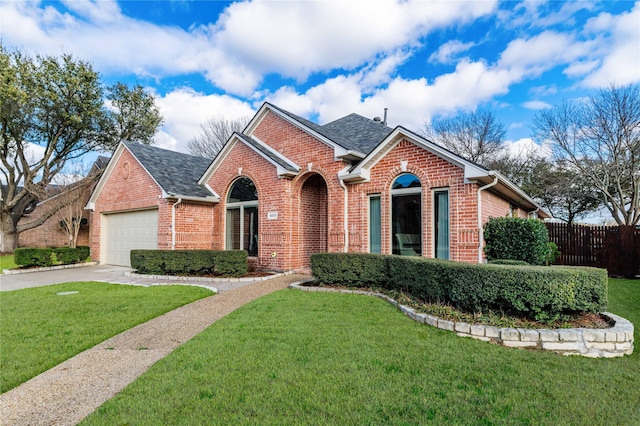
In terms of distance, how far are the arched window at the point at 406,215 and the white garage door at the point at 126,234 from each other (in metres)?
10.0

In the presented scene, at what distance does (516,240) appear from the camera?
9.20m

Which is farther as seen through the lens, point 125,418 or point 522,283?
point 522,283

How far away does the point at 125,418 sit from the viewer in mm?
3059

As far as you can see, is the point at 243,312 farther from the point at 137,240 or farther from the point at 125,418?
the point at 137,240

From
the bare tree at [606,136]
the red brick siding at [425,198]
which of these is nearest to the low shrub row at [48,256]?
the red brick siding at [425,198]

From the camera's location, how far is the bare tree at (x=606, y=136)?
18438mm

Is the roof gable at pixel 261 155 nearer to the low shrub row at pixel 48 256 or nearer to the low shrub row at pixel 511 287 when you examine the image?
the low shrub row at pixel 511 287

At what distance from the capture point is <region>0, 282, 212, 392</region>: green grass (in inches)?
183

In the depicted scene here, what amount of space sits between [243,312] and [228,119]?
103ft

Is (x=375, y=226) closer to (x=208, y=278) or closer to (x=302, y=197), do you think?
(x=302, y=197)

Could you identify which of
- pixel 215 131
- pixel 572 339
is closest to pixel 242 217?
pixel 572 339

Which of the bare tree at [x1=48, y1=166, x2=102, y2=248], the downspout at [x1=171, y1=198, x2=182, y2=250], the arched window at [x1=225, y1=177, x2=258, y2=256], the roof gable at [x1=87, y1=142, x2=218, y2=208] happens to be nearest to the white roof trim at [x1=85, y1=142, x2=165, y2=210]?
the roof gable at [x1=87, y1=142, x2=218, y2=208]

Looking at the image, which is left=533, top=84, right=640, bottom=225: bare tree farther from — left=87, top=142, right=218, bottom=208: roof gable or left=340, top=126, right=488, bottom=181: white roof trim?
left=87, top=142, right=218, bottom=208: roof gable

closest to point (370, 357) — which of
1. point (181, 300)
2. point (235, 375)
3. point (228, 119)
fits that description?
point (235, 375)
